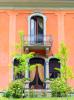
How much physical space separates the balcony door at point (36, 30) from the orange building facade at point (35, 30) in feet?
0.27

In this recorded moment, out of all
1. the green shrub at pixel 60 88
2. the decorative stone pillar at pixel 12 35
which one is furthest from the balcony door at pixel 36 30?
the green shrub at pixel 60 88

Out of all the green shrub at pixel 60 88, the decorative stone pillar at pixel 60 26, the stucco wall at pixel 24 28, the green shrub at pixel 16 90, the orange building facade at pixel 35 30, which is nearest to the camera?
the green shrub at pixel 60 88

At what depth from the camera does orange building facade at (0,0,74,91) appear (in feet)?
100

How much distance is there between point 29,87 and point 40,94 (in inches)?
120

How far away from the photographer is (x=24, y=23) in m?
31.2

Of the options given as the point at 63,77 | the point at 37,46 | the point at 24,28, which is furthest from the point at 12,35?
the point at 63,77

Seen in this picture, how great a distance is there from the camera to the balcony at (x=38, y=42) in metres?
30.2

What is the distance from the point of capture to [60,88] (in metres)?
25.1

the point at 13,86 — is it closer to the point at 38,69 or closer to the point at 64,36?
the point at 38,69

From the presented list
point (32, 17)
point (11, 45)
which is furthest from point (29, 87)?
point (32, 17)

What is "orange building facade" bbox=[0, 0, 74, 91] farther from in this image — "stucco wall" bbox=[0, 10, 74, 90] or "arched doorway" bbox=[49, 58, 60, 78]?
"arched doorway" bbox=[49, 58, 60, 78]

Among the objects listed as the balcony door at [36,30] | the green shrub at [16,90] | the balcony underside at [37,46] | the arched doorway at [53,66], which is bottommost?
the green shrub at [16,90]

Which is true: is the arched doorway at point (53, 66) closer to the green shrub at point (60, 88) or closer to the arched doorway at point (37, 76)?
the arched doorway at point (37, 76)

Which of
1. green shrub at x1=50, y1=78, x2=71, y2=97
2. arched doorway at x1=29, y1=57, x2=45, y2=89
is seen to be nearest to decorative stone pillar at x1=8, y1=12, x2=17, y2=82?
arched doorway at x1=29, y1=57, x2=45, y2=89
